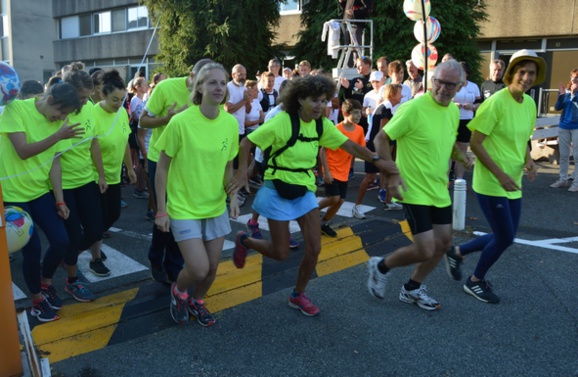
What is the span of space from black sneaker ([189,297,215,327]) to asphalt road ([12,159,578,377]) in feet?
0.18

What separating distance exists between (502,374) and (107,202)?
3.58 metres

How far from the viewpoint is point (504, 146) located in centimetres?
448

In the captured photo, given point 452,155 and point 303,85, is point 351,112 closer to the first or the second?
point 452,155

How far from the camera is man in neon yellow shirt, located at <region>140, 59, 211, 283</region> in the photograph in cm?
468

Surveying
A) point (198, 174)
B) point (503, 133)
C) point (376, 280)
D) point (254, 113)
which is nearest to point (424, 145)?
point (503, 133)

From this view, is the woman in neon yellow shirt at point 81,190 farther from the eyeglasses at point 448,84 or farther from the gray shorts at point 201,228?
the eyeglasses at point 448,84

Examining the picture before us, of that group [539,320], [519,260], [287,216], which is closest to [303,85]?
[287,216]

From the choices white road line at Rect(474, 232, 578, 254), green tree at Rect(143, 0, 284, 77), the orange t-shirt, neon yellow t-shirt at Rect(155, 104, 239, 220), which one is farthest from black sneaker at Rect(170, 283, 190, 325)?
green tree at Rect(143, 0, 284, 77)

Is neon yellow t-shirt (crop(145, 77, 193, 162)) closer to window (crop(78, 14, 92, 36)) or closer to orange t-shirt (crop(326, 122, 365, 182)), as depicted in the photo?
orange t-shirt (crop(326, 122, 365, 182))

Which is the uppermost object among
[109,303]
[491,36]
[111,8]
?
[111,8]

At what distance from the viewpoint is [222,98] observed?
12.4 feet

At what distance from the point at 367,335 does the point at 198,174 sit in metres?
1.68

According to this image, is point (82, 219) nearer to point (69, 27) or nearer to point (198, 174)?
point (198, 174)

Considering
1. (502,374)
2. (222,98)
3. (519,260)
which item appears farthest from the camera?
(519,260)
